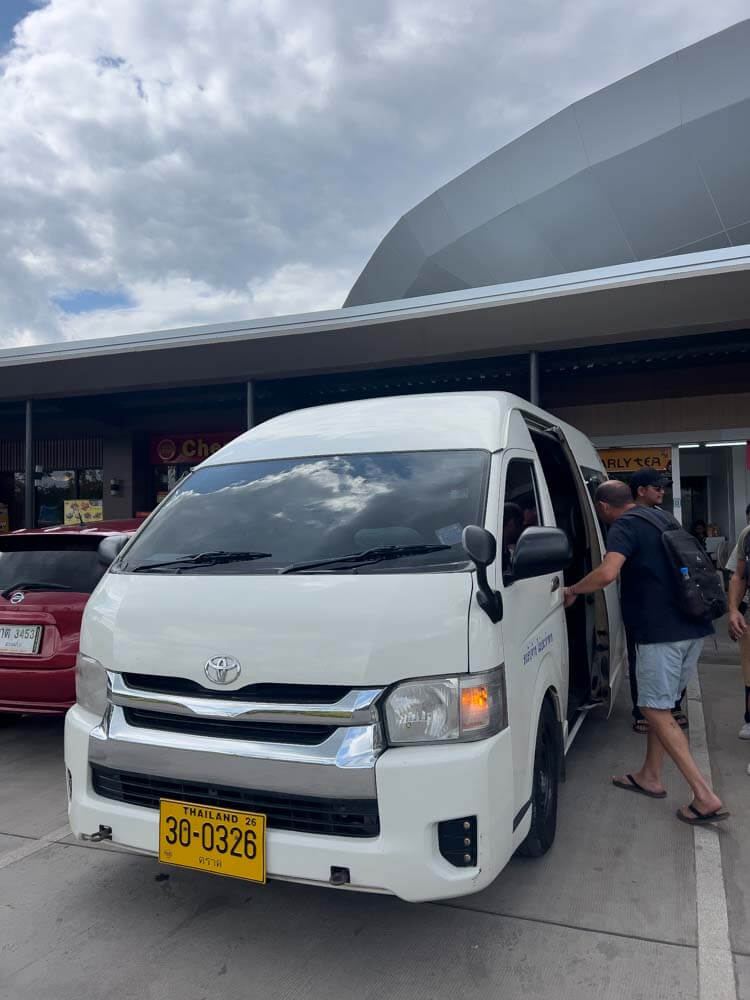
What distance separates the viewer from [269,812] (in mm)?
2348

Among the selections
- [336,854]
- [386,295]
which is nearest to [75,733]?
[336,854]

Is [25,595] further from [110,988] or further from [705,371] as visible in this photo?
[705,371]

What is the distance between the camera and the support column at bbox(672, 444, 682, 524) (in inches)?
452

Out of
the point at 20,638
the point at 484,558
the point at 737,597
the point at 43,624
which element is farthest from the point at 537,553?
the point at 20,638

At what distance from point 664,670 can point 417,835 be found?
199 cm

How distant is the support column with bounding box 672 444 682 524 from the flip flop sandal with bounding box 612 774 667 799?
825 cm

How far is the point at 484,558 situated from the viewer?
250 centimetres

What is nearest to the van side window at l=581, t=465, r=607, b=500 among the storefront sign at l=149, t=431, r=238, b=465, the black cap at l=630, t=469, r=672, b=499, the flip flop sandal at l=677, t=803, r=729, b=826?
the black cap at l=630, t=469, r=672, b=499

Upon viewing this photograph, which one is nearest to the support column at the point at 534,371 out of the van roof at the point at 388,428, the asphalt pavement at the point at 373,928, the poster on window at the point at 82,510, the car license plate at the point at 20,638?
the van roof at the point at 388,428

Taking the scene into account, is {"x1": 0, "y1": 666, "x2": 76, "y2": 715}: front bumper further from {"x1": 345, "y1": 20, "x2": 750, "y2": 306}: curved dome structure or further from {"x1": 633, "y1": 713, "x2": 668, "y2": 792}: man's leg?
{"x1": 345, "y1": 20, "x2": 750, "y2": 306}: curved dome structure

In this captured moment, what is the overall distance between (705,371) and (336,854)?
1149cm

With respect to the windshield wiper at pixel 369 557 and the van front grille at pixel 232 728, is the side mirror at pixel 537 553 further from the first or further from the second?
the van front grille at pixel 232 728

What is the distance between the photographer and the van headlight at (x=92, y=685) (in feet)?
8.90

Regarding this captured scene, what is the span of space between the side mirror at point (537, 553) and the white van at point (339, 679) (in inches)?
0.4
